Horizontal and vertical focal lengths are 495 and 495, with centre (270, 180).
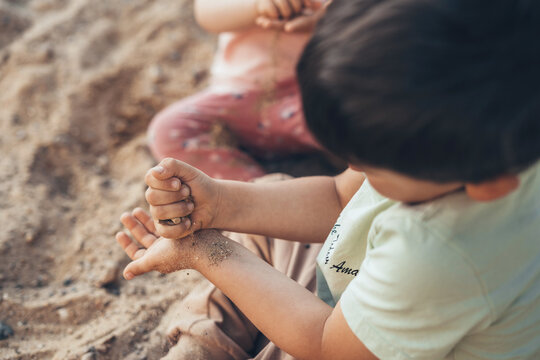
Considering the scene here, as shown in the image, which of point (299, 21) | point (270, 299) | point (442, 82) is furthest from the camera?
point (299, 21)

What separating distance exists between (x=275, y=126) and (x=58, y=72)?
1024 millimetres

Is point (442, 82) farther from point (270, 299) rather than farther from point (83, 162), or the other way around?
point (83, 162)

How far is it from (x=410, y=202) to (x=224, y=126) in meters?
1.19

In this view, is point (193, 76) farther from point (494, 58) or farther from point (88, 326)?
point (494, 58)

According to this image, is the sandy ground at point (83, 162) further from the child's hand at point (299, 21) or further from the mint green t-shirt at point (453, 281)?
the mint green t-shirt at point (453, 281)

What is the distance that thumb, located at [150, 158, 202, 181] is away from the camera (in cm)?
94

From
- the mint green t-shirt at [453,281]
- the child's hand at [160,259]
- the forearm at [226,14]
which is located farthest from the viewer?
the forearm at [226,14]

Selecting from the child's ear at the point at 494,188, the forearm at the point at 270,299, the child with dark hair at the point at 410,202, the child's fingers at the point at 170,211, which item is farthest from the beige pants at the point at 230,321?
the child's ear at the point at 494,188

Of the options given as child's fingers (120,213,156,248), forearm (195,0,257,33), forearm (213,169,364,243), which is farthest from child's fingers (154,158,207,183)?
forearm (195,0,257,33)

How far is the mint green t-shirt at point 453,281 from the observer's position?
696 millimetres

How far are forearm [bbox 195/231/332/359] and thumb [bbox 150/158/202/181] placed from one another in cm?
15

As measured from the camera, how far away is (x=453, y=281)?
0.70m

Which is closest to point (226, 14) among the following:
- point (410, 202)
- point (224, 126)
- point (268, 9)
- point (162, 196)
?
point (268, 9)

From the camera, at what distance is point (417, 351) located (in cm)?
75
